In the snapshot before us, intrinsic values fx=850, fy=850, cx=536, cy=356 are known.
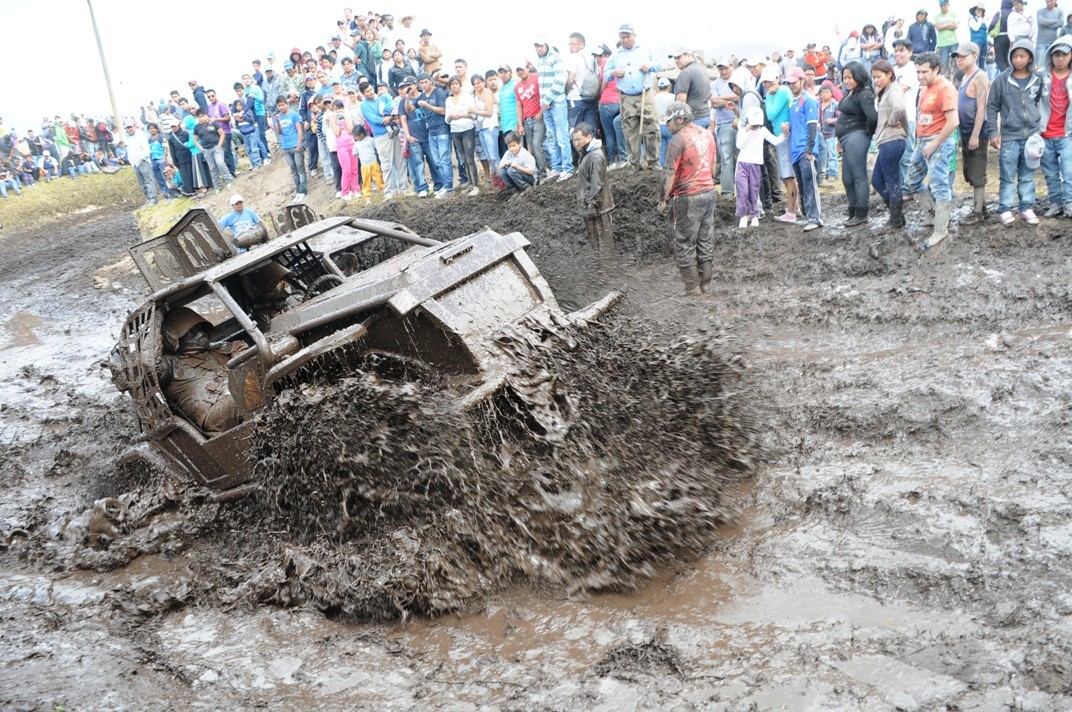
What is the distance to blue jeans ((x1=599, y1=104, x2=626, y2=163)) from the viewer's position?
504 inches

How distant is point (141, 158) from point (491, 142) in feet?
45.7

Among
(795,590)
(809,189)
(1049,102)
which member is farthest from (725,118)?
(795,590)

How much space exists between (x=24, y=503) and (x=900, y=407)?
7535mm

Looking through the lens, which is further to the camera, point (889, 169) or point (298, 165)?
point (298, 165)

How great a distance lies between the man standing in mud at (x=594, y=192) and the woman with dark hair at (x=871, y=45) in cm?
655

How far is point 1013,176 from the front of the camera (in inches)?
373

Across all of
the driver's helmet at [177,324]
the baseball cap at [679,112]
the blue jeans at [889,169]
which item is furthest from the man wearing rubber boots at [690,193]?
the driver's helmet at [177,324]

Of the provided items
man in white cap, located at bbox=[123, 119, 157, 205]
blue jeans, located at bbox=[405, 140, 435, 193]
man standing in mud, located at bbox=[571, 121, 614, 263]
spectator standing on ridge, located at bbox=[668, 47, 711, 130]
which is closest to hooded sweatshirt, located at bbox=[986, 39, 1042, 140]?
spectator standing on ridge, located at bbox=[668, 47, 711, 130]

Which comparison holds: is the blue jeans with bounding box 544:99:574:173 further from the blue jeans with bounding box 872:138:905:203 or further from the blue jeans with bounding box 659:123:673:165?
the blue jeans with bounding box 872:138:905:203

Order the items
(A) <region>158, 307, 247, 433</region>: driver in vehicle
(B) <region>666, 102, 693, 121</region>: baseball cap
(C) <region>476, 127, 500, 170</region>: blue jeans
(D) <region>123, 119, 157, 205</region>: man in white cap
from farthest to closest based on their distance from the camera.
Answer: (D) <region>123, 119, 157, 205</region>: man in white cap, (C) <region>476, 127, 500, 170</region>: blue jeans, (B) <region>666, 102, 693, 121</region>: baseball cap, (A) <region>158, 307, 247, 433</region>: driver in vehicle

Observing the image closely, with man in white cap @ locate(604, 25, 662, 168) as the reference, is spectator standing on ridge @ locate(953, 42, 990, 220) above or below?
below

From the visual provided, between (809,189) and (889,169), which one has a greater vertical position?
(889,169)

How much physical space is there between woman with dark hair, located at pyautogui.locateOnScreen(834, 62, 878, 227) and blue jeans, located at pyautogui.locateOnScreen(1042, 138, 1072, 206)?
184 cm

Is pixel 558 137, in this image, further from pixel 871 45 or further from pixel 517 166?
pixel 871 45
